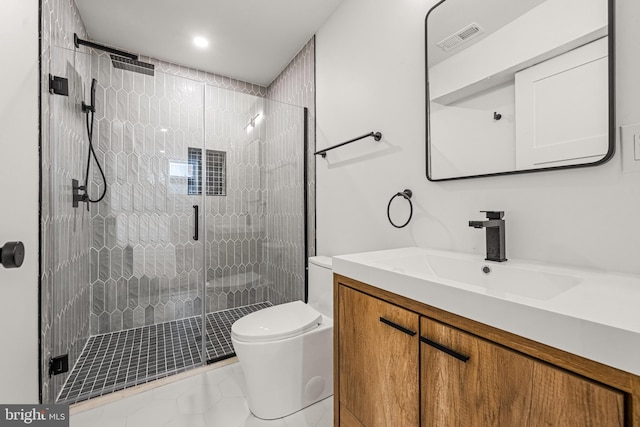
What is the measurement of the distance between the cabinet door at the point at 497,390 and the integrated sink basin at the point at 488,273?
0.14 metres

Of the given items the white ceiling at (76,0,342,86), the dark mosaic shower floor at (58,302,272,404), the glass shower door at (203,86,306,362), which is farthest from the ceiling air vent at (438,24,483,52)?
the dark mosaic shower floor at (58,302,272,404)

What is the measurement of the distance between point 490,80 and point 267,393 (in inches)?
69.4

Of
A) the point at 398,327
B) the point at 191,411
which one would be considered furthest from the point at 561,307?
the point at 191,411

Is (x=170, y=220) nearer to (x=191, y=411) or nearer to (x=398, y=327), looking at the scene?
(x=191, y=411)

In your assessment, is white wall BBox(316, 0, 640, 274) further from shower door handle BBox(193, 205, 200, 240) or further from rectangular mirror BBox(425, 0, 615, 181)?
shower door handle BBox(193, 205, 200, 240)

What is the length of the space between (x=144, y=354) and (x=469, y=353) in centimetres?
226

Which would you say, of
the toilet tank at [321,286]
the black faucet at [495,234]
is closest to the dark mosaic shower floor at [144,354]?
the toilet tank at [321,286]

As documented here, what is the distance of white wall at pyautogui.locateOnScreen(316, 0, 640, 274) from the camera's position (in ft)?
2.67

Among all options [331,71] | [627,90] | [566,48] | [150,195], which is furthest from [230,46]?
[627,90]

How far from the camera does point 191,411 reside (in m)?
1.52

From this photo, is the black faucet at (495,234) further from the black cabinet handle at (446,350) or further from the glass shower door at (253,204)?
the glass shower door at (253,204)

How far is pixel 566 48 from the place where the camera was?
0.91 meters

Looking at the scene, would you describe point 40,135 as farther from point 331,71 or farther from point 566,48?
point 566,48

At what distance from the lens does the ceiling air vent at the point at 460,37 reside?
1173 mm
